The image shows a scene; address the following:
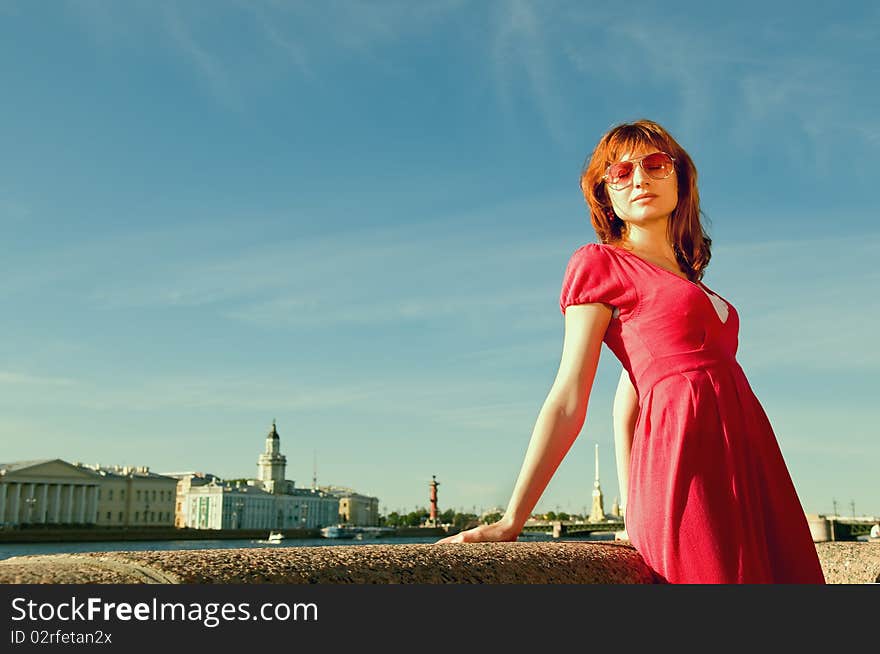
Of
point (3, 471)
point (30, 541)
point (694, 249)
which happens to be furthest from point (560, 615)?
point (3, 471)

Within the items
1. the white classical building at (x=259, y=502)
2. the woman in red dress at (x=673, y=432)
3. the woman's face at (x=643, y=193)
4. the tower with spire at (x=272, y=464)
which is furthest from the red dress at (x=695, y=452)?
the tower with spire at (x=272, y=464)

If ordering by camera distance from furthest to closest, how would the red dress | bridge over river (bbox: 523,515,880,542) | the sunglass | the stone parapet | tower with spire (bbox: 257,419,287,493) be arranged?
tower with spire (bbox: 257,419,287,493)
bridge over river (bbox: 523,515,880,542)
the sunglass
the red dress
the stone parapet

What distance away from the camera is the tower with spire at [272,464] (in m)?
114

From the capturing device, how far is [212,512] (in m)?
93.8

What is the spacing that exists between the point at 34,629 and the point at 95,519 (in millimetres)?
86189

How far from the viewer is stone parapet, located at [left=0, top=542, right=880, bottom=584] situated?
3.15 feet

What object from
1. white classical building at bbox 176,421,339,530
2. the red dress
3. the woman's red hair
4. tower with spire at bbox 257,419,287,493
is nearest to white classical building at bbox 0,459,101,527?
white classical building at bbox 176,421,339,530

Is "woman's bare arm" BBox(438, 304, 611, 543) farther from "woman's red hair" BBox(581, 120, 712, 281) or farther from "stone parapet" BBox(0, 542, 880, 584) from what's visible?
"woman's red hair" BBox(581, 120, 712, 281)

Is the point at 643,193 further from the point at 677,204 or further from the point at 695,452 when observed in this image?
the point at 695,452

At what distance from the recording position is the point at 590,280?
174cm

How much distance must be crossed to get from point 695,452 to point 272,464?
387 ft

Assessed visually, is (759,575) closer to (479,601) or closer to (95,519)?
(479,601)

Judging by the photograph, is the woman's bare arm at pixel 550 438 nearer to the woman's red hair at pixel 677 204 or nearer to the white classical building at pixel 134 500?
the woman's red hair at pixel 677 204

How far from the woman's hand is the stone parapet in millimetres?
87
